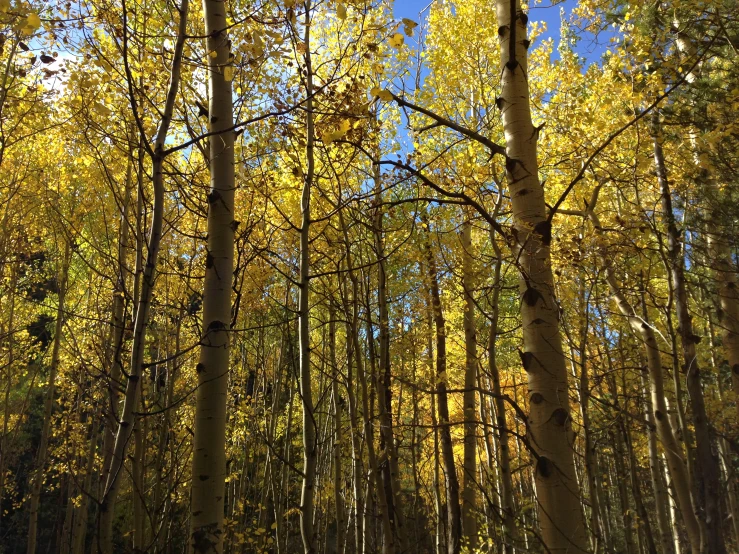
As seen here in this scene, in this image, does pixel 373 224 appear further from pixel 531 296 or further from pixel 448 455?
pixel 448 455

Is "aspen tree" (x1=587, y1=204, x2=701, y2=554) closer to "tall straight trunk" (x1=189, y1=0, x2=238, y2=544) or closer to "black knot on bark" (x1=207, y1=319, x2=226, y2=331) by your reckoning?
"tall straight trunk" (x1=189, y1=0, x2=238, y2=544)

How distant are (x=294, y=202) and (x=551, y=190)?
14.3ft

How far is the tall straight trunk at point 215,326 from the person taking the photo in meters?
1.96

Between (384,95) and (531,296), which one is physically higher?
(384,95)

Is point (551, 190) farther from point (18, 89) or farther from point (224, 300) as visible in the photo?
point (18, 89)

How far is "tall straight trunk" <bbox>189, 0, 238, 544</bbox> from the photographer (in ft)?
6.44

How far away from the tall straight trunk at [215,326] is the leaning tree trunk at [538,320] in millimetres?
1231

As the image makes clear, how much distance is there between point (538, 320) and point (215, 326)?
1.35 metres

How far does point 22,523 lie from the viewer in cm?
1566

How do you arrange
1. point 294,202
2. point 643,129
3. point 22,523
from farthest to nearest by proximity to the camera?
point 22,523 < point 294,202 < point 643,129

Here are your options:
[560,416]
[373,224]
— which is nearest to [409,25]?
[560,416]

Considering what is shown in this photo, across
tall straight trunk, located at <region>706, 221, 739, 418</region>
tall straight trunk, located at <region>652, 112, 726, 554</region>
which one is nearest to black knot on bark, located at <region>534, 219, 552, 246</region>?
tall straight trunk, located at <region>652, 112, 726, 554</region>

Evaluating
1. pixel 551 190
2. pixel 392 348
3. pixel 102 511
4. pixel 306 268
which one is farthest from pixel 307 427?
pixel 551 190

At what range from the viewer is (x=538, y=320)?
1858mm
